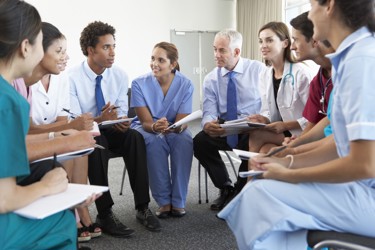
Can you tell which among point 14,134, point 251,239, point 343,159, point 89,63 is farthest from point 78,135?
point 89,63

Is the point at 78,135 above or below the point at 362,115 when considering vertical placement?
below

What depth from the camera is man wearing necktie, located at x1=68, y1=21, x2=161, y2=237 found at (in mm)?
2586

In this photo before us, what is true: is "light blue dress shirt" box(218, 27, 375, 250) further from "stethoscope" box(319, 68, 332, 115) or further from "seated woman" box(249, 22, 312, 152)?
"seated woman" box(249, 22, 312, 152)

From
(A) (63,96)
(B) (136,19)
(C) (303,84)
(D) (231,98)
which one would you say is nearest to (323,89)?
(C) (303,84)

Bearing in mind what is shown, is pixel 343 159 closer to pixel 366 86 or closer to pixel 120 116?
pixel 366 86

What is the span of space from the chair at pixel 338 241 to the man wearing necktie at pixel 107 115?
58.9 inches

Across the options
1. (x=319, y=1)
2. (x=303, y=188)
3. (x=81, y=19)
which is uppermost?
(x=81, y=19)

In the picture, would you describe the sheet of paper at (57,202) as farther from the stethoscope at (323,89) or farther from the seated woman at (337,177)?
the stethoscope at (323,89)

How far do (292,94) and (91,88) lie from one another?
1398 millimetres

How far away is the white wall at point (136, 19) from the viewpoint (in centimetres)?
718

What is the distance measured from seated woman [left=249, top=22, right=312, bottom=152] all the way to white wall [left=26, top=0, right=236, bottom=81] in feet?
17.1

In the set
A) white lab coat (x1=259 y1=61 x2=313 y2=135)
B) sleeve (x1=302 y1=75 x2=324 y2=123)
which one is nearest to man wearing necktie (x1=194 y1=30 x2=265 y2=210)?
white lab coat (x1=259 y1=61 x2=313 y2=135)

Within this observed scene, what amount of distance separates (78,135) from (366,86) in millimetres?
1185

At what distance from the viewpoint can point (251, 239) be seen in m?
1.28
